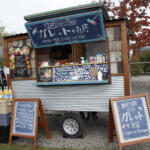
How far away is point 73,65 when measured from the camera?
426 cm

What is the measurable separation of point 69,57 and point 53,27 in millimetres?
1528

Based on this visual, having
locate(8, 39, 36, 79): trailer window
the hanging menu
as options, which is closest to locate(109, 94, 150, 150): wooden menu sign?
locate(8, 39, 36, 79): trailer window

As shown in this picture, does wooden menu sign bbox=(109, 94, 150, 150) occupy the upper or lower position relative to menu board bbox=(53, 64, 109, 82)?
lower

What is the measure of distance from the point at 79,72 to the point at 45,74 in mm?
910

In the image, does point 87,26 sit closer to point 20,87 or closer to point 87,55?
point 87,55

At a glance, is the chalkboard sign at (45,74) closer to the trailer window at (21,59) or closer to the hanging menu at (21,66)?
the trailer window at (21,59)

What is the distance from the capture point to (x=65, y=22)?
3949 mm

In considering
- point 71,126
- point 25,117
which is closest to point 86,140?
point 71,126

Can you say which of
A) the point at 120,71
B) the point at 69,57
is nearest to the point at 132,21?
the point at 69,57

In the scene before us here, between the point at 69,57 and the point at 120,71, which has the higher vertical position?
the point at 69,57

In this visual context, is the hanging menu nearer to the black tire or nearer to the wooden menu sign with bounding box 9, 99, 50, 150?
the wooden menu sign with bounding box 9, 99, 50, 150

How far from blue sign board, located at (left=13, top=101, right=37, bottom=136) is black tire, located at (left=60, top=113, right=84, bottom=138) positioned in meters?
0.78

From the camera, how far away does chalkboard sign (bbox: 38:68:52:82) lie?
446 centimetres

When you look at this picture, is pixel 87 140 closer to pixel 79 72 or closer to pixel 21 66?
pixel 79 72
